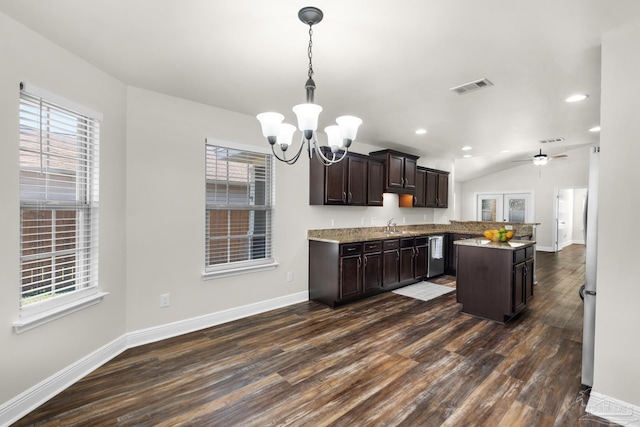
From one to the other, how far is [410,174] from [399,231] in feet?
3.66

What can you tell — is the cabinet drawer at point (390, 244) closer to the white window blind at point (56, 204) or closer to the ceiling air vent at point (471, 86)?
the ceiling air vent at point (471, 86)

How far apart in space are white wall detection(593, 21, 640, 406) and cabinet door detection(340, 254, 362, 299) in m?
2.58

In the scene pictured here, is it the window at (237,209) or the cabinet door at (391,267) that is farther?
the cabinet door at (391,267)

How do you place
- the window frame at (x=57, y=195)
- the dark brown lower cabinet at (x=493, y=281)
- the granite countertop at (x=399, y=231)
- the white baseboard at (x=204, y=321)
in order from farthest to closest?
the granite countertop at (x=399, y=231) < the dark brown lower cabinet at (x=493, y=281) < the white baseboard at (x=204, y=321) < the window frame at (x=57, y=195)

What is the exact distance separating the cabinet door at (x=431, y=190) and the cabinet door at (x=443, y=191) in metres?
0.13

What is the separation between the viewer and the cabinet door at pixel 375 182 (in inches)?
198

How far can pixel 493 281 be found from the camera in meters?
3.72

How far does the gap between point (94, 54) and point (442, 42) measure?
8.40ft

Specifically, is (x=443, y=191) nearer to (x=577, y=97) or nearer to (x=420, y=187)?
(x=420, y=187)

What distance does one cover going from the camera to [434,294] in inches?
189

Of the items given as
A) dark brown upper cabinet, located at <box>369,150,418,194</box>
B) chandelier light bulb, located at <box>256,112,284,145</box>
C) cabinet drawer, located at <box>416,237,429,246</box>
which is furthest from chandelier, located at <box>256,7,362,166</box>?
cabinet drawer, located at <box>416,237,429,246</box>

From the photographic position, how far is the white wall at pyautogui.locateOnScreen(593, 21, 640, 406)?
191cm

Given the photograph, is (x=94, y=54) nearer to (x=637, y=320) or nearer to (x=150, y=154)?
(x=150, y=154)

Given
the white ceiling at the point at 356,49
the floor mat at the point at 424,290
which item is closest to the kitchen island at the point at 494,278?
the floor mat at the point at 424,290
